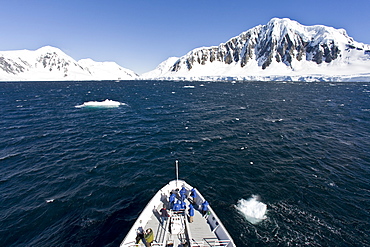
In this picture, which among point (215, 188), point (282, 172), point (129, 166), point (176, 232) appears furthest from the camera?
point (129, 166)

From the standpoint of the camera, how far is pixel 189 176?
26844mm

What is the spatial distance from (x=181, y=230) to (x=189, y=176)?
11.7m

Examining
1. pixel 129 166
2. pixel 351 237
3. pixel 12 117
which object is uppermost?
pixel 12 117

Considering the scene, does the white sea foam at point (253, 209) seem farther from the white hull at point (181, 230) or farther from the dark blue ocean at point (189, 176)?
the white hull at point (181, 230)

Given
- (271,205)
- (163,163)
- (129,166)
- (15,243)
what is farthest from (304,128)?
(15,243)

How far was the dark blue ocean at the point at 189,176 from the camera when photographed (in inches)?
699

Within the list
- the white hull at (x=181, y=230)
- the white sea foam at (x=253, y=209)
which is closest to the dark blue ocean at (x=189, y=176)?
the white sea foam at (x=253, y=209)

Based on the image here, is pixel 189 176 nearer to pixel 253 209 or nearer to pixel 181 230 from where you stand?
pixel 253 209

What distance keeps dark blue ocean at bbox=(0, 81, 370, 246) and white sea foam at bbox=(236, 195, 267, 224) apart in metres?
0.67

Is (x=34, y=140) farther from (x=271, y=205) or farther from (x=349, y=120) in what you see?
(x=349, y=120)

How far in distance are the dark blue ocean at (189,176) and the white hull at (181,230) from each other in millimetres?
2914

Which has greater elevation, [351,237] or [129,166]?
[129,166]

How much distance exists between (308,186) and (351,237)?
7.61 m

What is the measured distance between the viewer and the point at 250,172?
27469 millimetres
